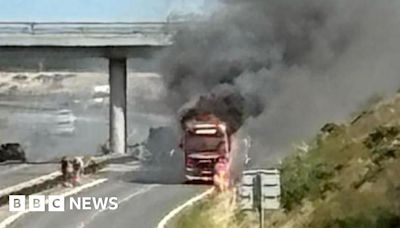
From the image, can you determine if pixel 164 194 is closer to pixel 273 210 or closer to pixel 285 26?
pixel 273 210

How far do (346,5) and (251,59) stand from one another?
14.5 inches

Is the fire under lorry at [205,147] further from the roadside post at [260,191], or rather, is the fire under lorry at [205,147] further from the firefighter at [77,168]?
the firefighter at [77,168]

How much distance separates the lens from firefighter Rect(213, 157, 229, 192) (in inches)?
151

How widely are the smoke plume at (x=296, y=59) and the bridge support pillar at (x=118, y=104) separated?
→ 5.5 inches

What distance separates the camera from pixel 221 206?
3.82 metres

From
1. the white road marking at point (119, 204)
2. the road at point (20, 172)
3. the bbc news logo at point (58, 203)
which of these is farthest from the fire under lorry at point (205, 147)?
the road at point (20, 172)

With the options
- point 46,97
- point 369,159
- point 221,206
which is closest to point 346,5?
point 369,159

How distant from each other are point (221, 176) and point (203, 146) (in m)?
0.13

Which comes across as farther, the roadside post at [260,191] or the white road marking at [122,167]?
the white road marking at [122,167]

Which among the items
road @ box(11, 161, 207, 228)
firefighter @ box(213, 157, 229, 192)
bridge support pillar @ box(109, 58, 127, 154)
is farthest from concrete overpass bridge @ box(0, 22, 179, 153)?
firefighter @ box(213, 157, 229, 192)

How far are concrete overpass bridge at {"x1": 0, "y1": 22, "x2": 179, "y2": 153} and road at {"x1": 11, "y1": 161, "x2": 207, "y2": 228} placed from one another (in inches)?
4.2

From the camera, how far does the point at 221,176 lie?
3844 mm

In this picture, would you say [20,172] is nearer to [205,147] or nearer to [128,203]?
[128,203]

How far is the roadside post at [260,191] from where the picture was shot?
3.75m
